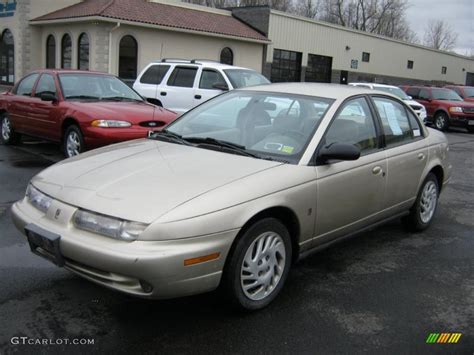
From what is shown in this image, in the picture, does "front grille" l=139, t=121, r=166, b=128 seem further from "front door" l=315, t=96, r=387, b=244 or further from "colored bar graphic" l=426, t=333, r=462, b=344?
"colored bar graphic" l=426, t=333, r=462, b=344

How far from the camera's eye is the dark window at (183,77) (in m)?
11.9

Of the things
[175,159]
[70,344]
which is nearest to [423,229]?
[175,159]

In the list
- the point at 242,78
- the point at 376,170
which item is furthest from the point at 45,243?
the point at 242,78

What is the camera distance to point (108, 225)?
3.08 meters

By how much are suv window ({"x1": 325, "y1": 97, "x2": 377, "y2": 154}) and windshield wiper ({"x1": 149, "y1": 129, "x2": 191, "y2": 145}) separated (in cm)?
119

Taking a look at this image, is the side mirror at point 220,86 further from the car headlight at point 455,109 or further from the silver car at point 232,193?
the car headlight at point 455,109

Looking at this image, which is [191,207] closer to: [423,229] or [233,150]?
[233,150]

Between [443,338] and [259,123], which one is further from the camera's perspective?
[259,123]

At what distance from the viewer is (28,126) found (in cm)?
944

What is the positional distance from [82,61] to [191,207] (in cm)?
2114

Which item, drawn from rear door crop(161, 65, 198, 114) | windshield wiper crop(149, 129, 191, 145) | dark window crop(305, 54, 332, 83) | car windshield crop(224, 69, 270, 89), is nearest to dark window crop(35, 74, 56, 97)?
rear door crop(161, 65, 198, 114)

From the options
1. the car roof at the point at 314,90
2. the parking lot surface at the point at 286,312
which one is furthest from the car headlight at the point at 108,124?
the car roof at the point at 314,90

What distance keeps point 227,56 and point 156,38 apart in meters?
4.59

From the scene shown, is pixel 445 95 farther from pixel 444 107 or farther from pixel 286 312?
pixel 286 312
